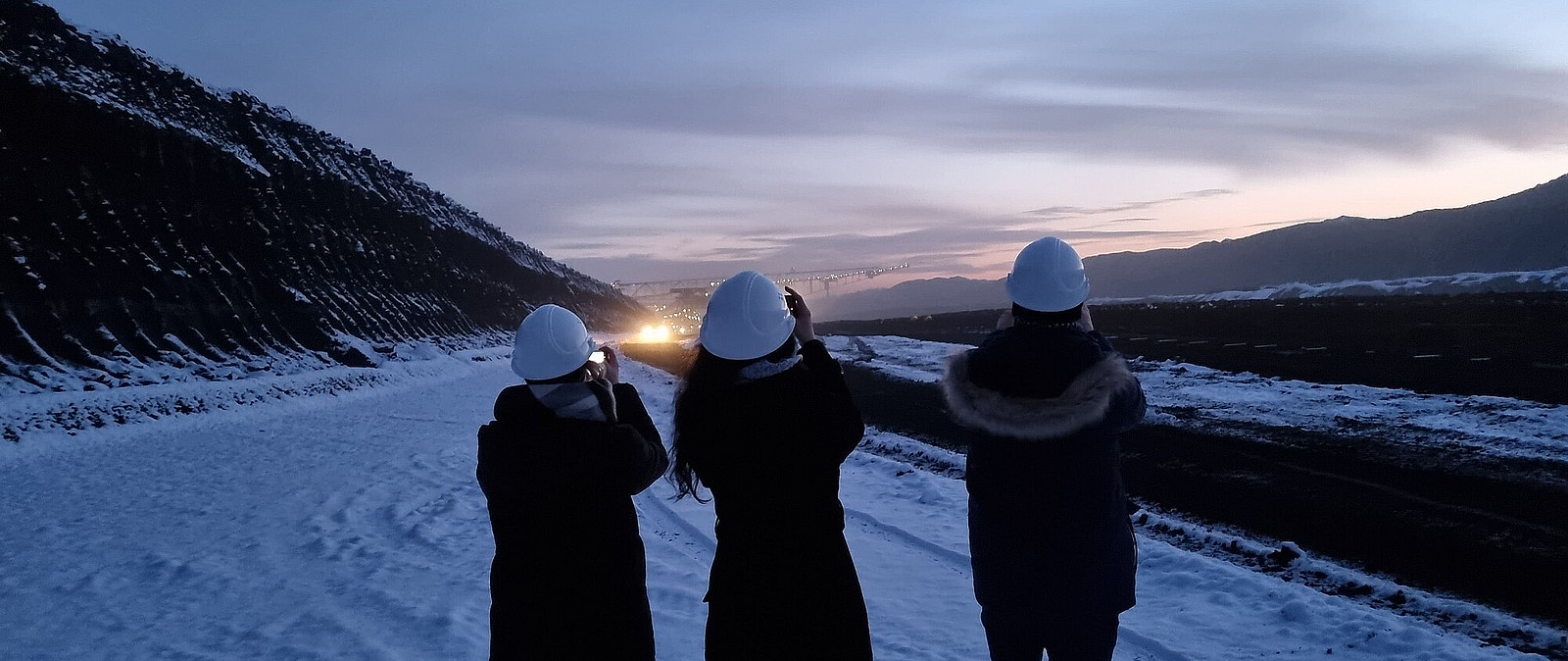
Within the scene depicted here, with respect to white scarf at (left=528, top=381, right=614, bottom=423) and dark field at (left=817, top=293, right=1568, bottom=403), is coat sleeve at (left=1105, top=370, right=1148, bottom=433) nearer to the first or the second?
white scarf at (left=528, top=381, right=614, bottom=423)

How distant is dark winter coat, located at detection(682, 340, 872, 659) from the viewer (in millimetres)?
2439

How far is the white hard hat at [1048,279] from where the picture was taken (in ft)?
9.04

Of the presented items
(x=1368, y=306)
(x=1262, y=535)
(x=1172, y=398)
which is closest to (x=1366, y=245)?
(x=1368, y=306)

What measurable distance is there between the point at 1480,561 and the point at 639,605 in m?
6.45

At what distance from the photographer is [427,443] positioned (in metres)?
12.7

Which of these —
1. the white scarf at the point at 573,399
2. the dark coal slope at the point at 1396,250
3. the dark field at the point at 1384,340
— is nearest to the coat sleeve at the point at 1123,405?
the white scarf at the point at 573,399

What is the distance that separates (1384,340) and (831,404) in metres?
22.8

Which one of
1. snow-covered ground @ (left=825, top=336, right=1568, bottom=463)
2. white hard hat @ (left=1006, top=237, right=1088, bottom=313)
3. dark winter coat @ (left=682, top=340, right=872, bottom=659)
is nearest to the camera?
dark winter coat @ (left=682, top=340, right=872, bottom=659)

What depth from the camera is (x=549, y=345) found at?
105 inches

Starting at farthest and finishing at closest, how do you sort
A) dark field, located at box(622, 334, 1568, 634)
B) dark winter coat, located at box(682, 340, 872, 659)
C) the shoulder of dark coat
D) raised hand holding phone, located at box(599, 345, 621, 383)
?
dark field, located at box(622, 334, 1568, 634) < raised hand holding phone, located at box(599, 345, 621, 383) < the shoulder of dark coat < dark winter coat, located at box(682, 340, 872, 659)

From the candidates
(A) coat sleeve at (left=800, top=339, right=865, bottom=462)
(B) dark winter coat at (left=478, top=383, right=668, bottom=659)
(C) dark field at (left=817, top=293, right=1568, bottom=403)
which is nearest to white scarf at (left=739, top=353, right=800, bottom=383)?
(A) coat sleeve at (left=800, top=339, right=865, bottom=462)

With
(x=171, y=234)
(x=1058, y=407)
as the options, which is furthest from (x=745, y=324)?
(x=171, y=234)

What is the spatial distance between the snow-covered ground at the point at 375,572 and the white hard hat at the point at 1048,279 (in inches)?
115

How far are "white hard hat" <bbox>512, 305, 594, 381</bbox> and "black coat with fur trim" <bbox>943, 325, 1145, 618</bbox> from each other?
128cm
